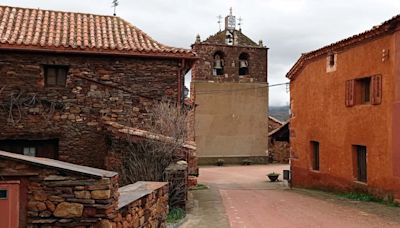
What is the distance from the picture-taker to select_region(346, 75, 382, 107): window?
14.2 m

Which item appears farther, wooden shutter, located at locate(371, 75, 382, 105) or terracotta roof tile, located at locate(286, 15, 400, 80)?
wooden shutter, located at locate(371, 75, 382, 105)

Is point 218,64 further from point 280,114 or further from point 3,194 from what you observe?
point 3,194

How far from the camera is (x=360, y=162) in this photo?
15.2m

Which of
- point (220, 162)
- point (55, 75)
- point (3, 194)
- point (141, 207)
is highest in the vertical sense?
point (55, 75)

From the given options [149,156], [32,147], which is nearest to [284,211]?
[149,156]

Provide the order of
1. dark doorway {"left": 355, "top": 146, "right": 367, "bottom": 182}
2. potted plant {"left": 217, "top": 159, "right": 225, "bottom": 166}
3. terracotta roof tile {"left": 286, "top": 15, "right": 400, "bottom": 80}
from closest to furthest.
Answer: terracotta roof tile {"left": 286, "top": 15, "right": 400, "bottom": 80}, dark doorway {"left": 355, "top": 146, "right": 367, "bottom": 182}, potted plant {"left": 217, "top": 159, "right": 225, "bottom": 166}

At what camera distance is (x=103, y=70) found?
13266 mm

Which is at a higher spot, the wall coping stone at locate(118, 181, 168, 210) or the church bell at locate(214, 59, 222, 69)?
the church bell at locate(214, 59, 222, 69)

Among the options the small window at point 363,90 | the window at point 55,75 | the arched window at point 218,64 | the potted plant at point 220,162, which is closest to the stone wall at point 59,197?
the window at point 55,75

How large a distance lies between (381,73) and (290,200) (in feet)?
16.5

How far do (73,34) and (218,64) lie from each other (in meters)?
21.5

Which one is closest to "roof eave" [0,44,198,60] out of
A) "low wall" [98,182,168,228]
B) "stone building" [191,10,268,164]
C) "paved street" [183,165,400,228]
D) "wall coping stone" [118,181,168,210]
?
"paved street" [183,165,400,228]

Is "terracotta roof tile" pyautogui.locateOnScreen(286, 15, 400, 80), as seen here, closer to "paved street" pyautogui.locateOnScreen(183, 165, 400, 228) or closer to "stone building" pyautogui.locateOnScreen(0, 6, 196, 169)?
"paved street" pyautogui.locateOnScreen(183, 165, 400, 228)

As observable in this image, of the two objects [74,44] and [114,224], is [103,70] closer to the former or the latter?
[74,44]
